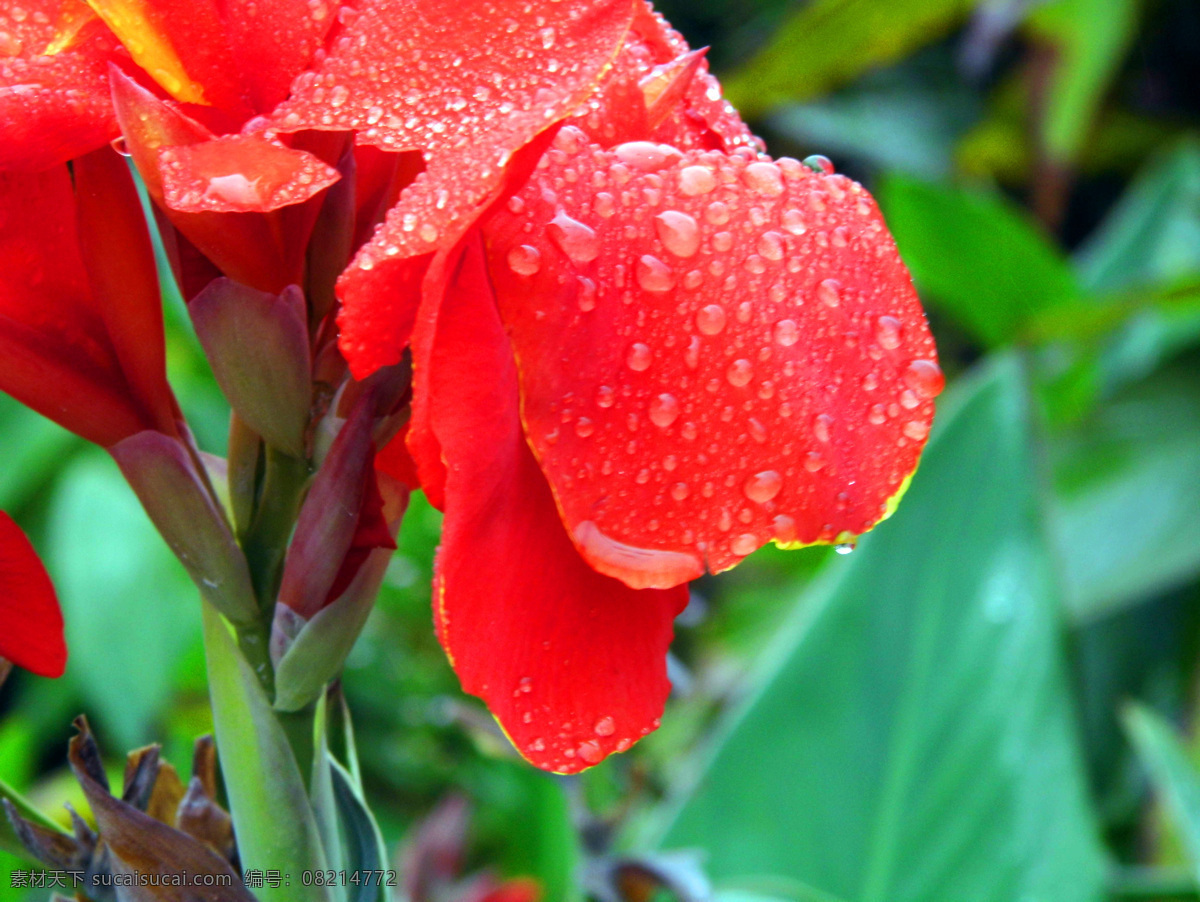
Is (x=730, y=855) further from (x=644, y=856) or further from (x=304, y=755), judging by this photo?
(x=304, y=755)

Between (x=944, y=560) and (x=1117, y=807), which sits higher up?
(x=944, y=560)

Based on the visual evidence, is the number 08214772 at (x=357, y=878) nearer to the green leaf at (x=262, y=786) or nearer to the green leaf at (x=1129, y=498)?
the green leaf at (x=262, y=786)

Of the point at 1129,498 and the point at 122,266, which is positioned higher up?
the point at 122,266

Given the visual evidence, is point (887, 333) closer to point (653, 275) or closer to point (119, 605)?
point (653, 275)

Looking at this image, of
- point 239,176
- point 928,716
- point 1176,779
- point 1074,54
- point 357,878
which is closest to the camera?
point 239,176

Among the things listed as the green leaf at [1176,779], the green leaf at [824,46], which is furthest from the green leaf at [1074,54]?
the green leaf at [1176,779]

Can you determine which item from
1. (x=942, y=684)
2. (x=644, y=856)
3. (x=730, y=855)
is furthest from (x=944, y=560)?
(x=644, y=856)

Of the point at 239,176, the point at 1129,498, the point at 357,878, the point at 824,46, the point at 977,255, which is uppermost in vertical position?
the point at 239,176

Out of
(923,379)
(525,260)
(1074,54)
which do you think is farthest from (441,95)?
(1074,54)
